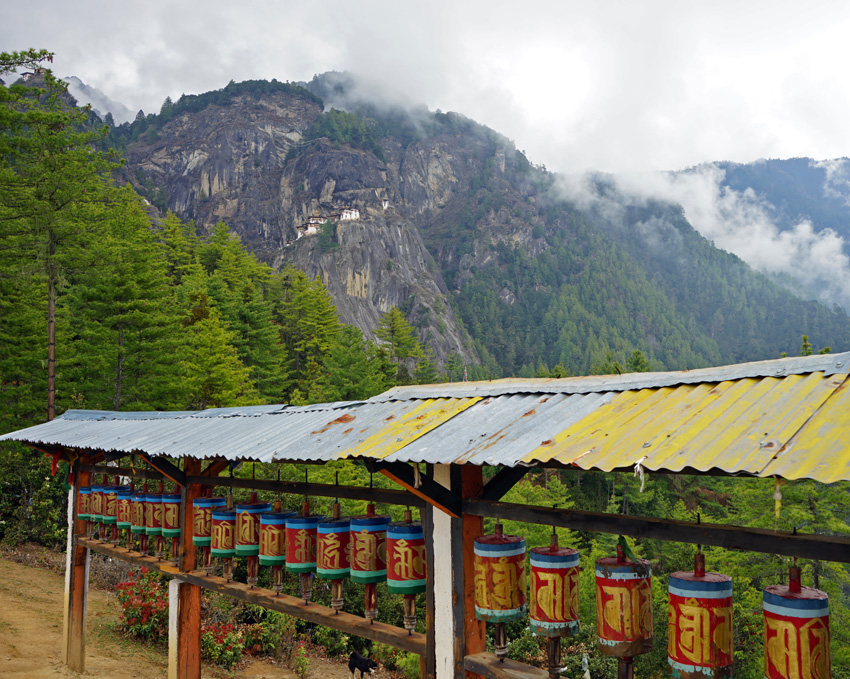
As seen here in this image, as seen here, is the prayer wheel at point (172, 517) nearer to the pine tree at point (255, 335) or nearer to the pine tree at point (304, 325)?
the pine tree at point (255, 335)

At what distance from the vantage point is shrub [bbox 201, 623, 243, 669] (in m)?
10.8

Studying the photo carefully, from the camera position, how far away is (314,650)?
13.8 meters

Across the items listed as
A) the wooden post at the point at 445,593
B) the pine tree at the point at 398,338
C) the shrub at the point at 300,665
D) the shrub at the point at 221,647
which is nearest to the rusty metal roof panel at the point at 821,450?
the wooden post at the point at 445,593

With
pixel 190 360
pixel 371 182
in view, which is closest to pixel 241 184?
pixel 371 182

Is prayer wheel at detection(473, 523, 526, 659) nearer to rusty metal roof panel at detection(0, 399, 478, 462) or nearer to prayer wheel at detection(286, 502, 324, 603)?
rusty metal roof panel at detection(0, 399, 478, 462)

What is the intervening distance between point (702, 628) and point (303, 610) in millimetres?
3401

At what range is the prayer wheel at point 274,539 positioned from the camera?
5637 mm

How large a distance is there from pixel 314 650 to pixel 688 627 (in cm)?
1261

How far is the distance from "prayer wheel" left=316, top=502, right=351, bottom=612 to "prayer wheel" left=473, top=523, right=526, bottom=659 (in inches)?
57.4

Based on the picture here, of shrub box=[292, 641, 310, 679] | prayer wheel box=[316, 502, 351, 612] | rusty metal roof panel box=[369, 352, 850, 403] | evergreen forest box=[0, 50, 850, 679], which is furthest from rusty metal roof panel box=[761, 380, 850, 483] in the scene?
shrub box=[292, 641, 310, 679]

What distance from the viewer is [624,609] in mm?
3408

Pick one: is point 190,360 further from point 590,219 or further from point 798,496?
point 590,219

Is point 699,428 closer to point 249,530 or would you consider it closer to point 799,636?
point 799,636

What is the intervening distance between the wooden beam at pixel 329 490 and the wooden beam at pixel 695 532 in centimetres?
73
